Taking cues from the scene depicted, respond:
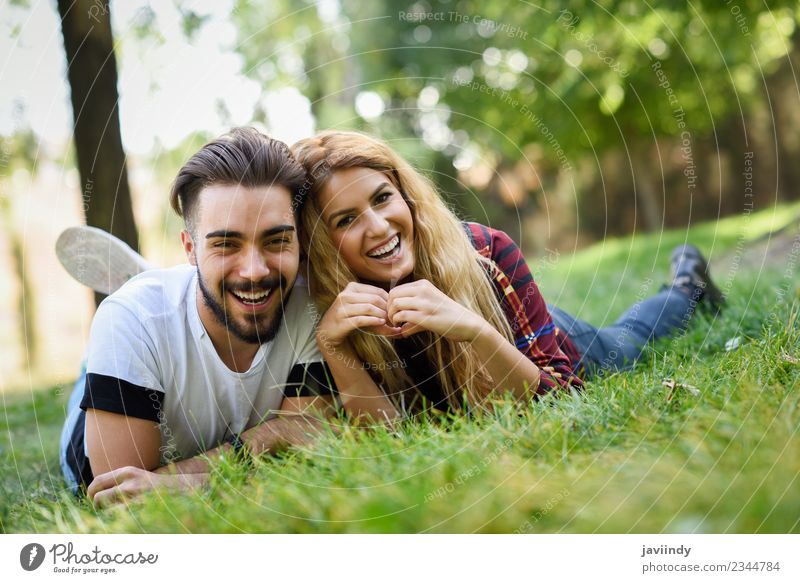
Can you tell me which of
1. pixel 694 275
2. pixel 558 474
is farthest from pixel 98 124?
pixel 694 275

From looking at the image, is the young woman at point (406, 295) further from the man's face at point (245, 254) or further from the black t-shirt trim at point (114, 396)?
the black t-shirt trim at point (114, 396)

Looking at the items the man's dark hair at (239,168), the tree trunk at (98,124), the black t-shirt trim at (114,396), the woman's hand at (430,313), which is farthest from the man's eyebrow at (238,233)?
the tree trunk at (98,124)

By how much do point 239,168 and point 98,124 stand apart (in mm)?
1954

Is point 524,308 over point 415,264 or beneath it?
beneath

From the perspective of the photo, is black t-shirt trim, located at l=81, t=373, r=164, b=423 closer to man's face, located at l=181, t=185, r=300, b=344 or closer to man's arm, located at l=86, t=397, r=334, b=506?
man's arm, located at l=86, t=397, r=334, b=506

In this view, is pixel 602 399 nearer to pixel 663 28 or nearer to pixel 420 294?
pixel 420 294

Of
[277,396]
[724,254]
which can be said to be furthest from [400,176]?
[724,254]

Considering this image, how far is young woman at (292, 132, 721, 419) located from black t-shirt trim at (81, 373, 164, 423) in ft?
2.08

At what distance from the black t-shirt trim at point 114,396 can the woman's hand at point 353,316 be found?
0.63 metres

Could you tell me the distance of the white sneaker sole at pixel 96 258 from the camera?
321 centimetres

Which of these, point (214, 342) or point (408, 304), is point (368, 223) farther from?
point (214, 342)

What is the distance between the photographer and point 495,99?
7.02 metres

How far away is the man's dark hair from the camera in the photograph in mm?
2418

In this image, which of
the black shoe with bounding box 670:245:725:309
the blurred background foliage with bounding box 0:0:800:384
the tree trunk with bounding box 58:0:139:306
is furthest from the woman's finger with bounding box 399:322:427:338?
the tree trunk with bounding box 58:0:139:306
